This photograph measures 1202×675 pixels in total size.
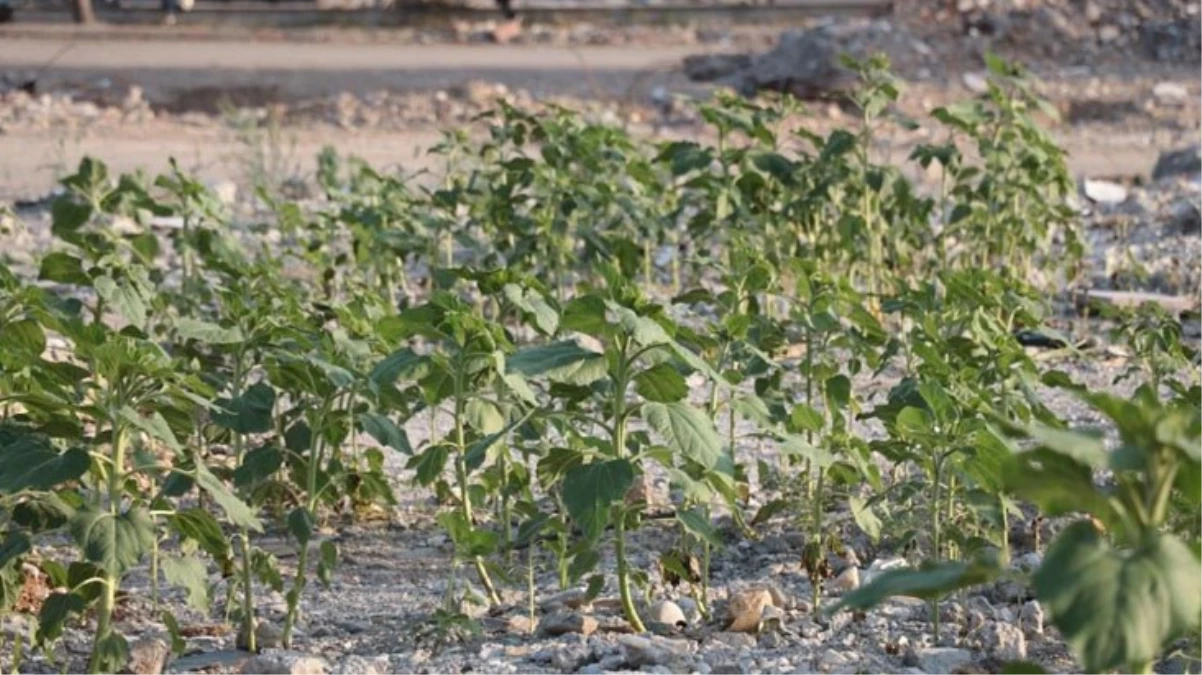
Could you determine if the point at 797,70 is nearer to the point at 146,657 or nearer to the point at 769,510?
the point at 769,510

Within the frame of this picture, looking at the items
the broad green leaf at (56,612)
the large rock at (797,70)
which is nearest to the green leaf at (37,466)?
the broad green leaf at (56,612)

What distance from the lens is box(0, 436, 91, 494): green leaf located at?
4.03 m

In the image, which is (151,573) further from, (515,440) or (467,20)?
(467,20)

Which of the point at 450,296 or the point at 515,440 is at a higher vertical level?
the point at 450,296

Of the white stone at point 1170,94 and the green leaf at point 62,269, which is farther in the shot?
the white stone at point 1170,94

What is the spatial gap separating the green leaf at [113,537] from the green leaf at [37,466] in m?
0.08

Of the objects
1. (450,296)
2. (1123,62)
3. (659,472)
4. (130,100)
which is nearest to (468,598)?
(450,296)

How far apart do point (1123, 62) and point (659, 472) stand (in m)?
12.4

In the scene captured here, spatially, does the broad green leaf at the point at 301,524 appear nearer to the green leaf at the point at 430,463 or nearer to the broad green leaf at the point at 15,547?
the green leaf at the point at 430,463

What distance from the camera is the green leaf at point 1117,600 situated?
268cm

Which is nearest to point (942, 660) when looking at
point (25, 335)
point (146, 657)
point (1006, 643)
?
point (1006, 643)

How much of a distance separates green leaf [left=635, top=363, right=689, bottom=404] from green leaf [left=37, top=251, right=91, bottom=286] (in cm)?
139

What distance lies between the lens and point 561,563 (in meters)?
4.83

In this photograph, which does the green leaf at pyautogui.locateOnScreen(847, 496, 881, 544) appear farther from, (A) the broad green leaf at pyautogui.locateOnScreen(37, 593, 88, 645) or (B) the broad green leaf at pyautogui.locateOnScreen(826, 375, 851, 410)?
(A) the broad green leaf at pyautogui.locateOnScreen(37, 593, 88, 645)
